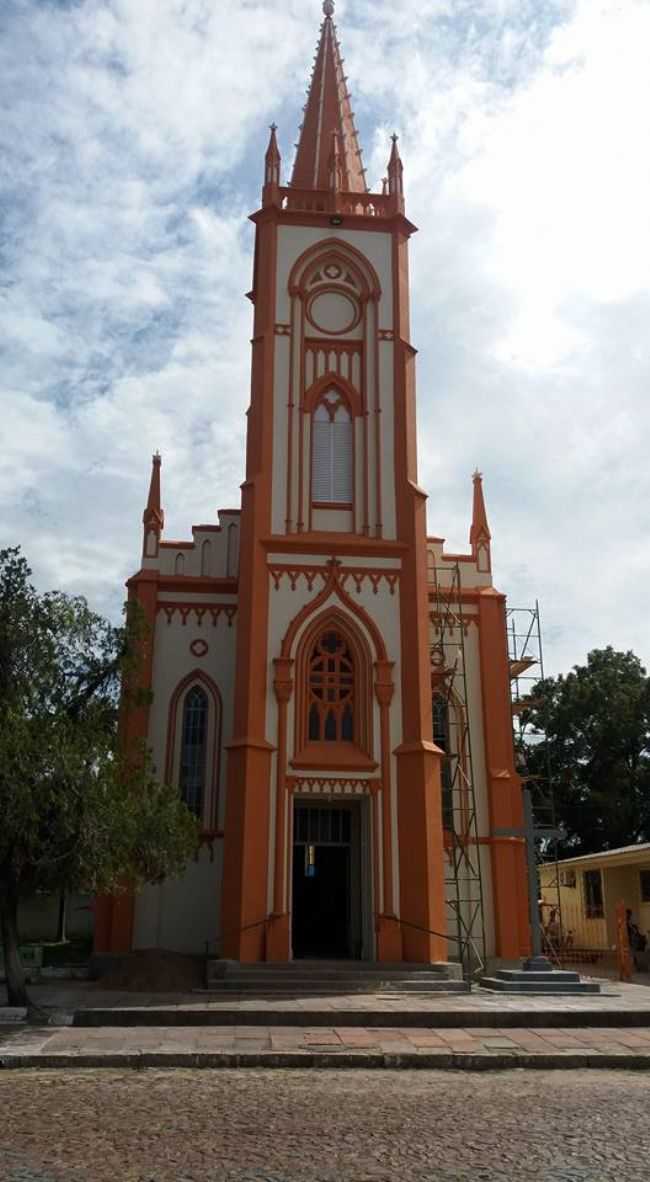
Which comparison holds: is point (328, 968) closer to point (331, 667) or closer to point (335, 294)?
point (331, 667)

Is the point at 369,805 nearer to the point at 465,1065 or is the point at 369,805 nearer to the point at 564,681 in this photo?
the point at 465,1065

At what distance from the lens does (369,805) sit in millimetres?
20516

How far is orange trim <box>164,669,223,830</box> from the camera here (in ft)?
73.6

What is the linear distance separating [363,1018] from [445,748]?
34.3ft

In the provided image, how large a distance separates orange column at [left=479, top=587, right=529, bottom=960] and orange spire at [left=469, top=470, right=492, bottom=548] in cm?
144

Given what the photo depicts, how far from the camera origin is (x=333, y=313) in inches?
968

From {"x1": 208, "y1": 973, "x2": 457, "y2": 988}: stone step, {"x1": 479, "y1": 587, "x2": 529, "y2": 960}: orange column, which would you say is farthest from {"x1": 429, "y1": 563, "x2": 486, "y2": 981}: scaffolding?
{"x1": 208, "y1": 973, "x2": 457, "y2": 988}: stone step

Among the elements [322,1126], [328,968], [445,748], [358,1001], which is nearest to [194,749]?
[445,748]

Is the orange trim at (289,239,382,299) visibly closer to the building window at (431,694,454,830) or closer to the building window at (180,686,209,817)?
the building window at (431,694,454,830)

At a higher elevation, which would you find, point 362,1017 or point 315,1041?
point 362,1017

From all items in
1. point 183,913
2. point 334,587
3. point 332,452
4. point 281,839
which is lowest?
point 183,913

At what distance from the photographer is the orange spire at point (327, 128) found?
27.8m

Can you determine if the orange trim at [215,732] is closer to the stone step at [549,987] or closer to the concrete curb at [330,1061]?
the stone step at [549,987]

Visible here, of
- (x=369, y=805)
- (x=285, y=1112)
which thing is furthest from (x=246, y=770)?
(x=285, y=1112)
